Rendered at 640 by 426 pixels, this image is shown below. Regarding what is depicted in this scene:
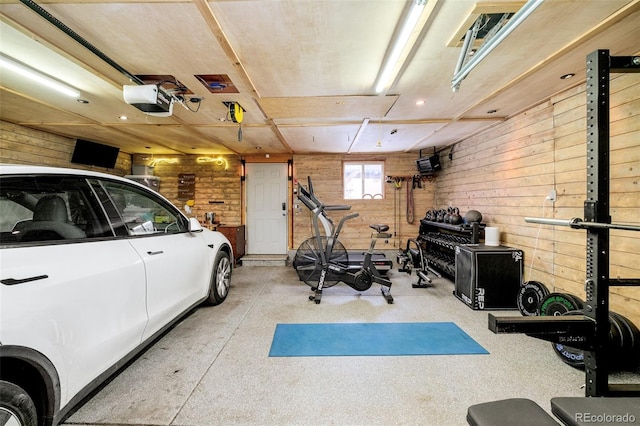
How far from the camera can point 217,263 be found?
3.06m

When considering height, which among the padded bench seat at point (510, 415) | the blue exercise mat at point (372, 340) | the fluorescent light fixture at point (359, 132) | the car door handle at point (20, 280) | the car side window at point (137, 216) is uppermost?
the fluorescent light fixture at point (359, 132)

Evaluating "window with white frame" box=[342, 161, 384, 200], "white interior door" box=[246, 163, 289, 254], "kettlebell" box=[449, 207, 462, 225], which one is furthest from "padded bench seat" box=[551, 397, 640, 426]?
"white interior door" box=[246, 163, 289, 254]

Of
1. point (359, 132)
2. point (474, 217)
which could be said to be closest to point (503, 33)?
point (359, 132)

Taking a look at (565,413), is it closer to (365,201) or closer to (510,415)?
(510,415)

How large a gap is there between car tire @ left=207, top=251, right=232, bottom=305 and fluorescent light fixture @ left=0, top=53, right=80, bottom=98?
2.33m

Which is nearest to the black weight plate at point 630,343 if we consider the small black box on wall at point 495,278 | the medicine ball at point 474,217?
the small black box on wall at point 495,278

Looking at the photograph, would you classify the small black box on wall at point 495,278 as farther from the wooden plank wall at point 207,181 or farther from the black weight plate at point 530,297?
the wooden plank wall at point 207,181

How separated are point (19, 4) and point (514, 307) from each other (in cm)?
510

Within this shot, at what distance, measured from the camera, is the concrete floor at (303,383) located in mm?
1511

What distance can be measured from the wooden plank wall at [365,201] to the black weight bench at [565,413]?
5.13 m

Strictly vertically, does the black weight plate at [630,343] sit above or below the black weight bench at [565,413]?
below

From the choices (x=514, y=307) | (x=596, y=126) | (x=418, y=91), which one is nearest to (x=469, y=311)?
(x=514, y=307)

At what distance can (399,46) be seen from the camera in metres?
1.92

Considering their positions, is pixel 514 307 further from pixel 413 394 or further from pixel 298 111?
pixel 298 111
